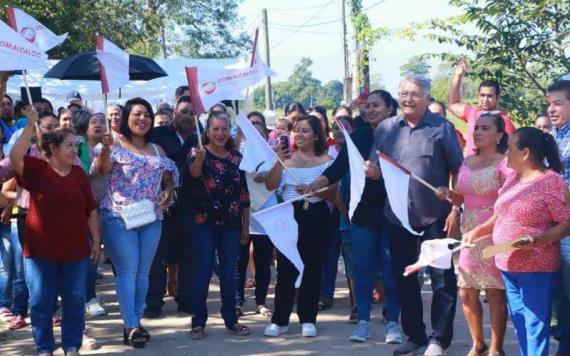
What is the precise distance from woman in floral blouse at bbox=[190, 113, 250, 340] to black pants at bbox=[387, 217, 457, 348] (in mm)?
1414

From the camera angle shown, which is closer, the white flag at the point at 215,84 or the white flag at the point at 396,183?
the white flag at the point at 396,183

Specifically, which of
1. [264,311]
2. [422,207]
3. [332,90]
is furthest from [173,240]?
[332,90]

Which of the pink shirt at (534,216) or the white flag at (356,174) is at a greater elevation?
the white flag at (356,174)

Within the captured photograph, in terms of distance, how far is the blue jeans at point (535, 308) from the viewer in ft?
17.8

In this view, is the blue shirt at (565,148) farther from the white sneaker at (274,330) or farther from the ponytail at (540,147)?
the white sneaker at (274,330)

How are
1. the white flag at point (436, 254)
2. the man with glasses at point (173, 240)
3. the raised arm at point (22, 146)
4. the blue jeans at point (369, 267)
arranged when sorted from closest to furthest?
the white flag at point (436, 254) < the raised arm at point (22, 146) < the blue jeans at point (369, 267) < the man with glasses at point (173, 240)

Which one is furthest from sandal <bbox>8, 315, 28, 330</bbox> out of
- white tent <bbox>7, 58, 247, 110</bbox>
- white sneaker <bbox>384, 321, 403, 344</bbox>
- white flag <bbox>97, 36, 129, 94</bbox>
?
white tent <bbox>7, 58, 247, 110</bbox>

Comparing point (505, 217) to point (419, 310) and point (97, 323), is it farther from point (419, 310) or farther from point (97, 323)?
Answer: point (97, 323)

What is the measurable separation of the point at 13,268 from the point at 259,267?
2305 millimetres

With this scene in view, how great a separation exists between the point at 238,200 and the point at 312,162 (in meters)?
0.73

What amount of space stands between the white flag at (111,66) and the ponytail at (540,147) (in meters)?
3.37

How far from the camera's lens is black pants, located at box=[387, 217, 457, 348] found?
6477mm

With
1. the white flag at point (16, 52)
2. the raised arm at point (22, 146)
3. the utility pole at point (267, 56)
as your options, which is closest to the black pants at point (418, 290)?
the raised arm at point (22, 146)

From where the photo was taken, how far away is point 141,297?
278 inches
